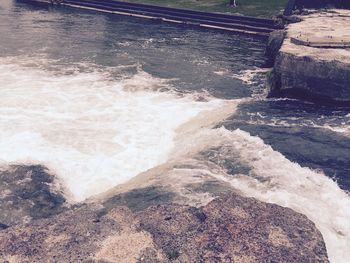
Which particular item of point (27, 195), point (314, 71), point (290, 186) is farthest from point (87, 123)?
point (314, 71)

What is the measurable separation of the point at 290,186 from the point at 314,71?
629 centimetres

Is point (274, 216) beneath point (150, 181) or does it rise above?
above

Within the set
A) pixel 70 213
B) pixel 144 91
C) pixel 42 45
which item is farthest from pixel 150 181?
pixel 42 45

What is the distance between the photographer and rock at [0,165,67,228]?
757 centimetres

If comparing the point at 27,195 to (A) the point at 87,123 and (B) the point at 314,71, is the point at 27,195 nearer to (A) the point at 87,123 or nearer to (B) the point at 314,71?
(A) the point at 87,123

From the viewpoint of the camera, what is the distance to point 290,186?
7961mm

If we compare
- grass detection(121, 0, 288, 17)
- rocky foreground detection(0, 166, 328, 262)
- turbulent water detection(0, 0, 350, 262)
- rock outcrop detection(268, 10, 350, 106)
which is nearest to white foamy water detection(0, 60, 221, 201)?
turbulent water detection(0, 0, 350, 262)

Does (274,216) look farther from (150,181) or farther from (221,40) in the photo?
(221,40)

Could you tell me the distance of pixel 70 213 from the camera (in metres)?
6.59

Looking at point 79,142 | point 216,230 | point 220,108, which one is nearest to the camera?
point 216,230

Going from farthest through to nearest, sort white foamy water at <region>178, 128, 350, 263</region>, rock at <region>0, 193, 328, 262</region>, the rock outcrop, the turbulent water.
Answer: the rock outcrop < the turbulent water < white foamy water at <region>178, 128, 350, 263</region> < rock at <region>0, 193, 328, 262</region>

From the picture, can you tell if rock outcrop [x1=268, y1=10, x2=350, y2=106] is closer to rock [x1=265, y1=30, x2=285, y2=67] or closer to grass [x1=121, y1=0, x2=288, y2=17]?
rock [x1=265, y1=30, x2=285, y2=67]

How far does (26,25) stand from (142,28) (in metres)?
7.21

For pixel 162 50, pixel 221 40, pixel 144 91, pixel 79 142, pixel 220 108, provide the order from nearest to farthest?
pixel 79 142 → pixel 220 108 → pixel 144 91 → pixel 162 50 → pixel 221 40
